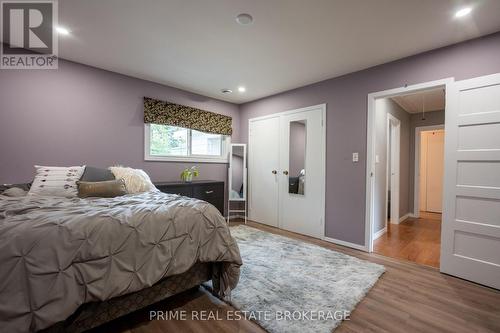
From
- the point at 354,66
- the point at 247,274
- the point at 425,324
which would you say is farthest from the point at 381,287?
the point at 354,66

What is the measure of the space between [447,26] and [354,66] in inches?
38.8

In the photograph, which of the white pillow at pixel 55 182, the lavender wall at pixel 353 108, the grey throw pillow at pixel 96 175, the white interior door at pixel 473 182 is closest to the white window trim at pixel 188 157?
the grey throw pillow at pixel 96 175

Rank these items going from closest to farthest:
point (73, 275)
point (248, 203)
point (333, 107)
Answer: point (73, 275) → point (333, 107) → point (248, 203)

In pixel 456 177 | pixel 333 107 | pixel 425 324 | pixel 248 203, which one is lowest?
pixel 425 324

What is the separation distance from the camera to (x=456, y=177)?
7.59 ft

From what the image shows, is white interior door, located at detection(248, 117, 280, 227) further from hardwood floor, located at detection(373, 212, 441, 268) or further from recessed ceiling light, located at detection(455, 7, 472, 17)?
recessed ceiling light, located at detection(455, 7, 472, 17)

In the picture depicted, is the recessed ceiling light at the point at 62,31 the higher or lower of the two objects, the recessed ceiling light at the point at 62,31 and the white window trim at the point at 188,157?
the higher

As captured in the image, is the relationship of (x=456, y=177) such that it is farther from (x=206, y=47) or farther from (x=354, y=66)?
(x=206, y=47)

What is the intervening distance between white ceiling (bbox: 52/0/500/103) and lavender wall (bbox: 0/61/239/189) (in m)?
0.28

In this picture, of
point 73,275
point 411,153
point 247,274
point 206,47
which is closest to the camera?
point 73,275

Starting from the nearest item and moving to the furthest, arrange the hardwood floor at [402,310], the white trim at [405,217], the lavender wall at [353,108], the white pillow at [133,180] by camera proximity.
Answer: the hardwood floor at [402,310], the lavender wall at [353,108], the white pillow at [133,180], the white trim at [405,217]

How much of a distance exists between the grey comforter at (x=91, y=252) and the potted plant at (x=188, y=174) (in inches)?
76.2

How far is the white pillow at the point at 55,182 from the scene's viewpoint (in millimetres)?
2252

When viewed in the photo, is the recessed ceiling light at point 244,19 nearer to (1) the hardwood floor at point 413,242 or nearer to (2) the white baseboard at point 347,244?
(2) the white baseboard at point 347,244
